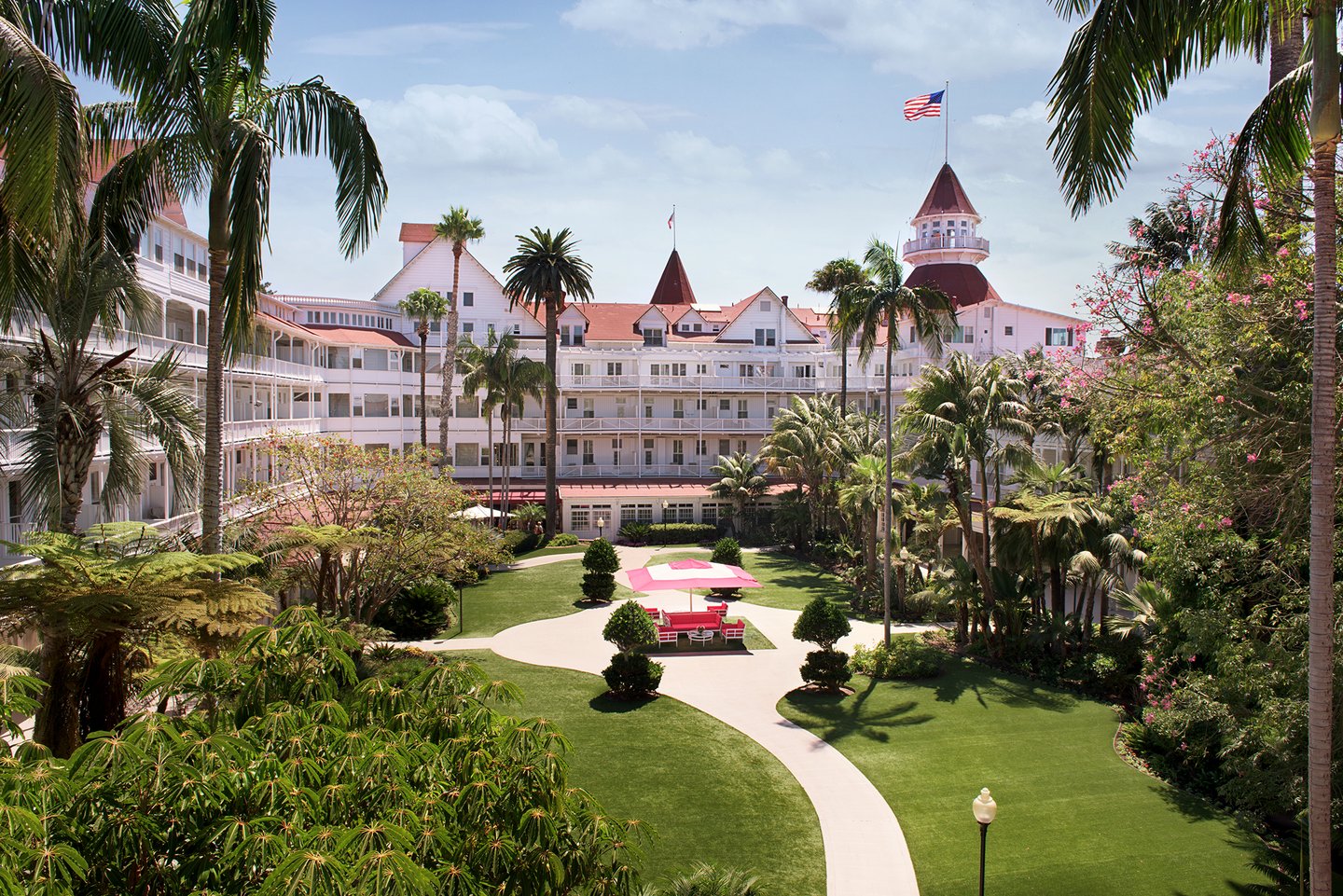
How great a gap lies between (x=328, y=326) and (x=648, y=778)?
41795 mm

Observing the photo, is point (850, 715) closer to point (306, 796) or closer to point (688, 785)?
point (688, 785)

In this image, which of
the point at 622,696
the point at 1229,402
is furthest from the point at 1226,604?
the point at 622,696

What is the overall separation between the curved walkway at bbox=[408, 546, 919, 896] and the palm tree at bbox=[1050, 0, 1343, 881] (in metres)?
6.63

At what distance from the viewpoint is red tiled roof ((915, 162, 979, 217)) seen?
53.8 metres

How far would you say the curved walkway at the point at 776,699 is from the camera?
13570 mm

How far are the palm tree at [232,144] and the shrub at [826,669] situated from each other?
44.4ft

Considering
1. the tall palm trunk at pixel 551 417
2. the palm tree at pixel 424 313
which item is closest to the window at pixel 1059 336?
the tall palm trunk at pixel 551 417

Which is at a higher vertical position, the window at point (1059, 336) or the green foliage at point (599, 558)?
the window at point (1059, 336)

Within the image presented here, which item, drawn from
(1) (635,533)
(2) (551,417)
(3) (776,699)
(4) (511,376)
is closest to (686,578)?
(3) (776,699)

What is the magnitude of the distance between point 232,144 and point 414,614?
54.8 ft

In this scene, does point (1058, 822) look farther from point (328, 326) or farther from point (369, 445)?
point (328, 326)

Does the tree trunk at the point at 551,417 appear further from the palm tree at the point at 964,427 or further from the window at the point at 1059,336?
the window at the point at 1059,336

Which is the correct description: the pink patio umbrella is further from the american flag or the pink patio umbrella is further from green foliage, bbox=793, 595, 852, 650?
the american flag

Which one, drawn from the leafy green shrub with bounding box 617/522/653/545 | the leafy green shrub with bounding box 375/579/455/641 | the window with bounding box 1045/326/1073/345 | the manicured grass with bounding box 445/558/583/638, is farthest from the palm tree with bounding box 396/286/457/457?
the window with bounding box 1045/326/1073/345
